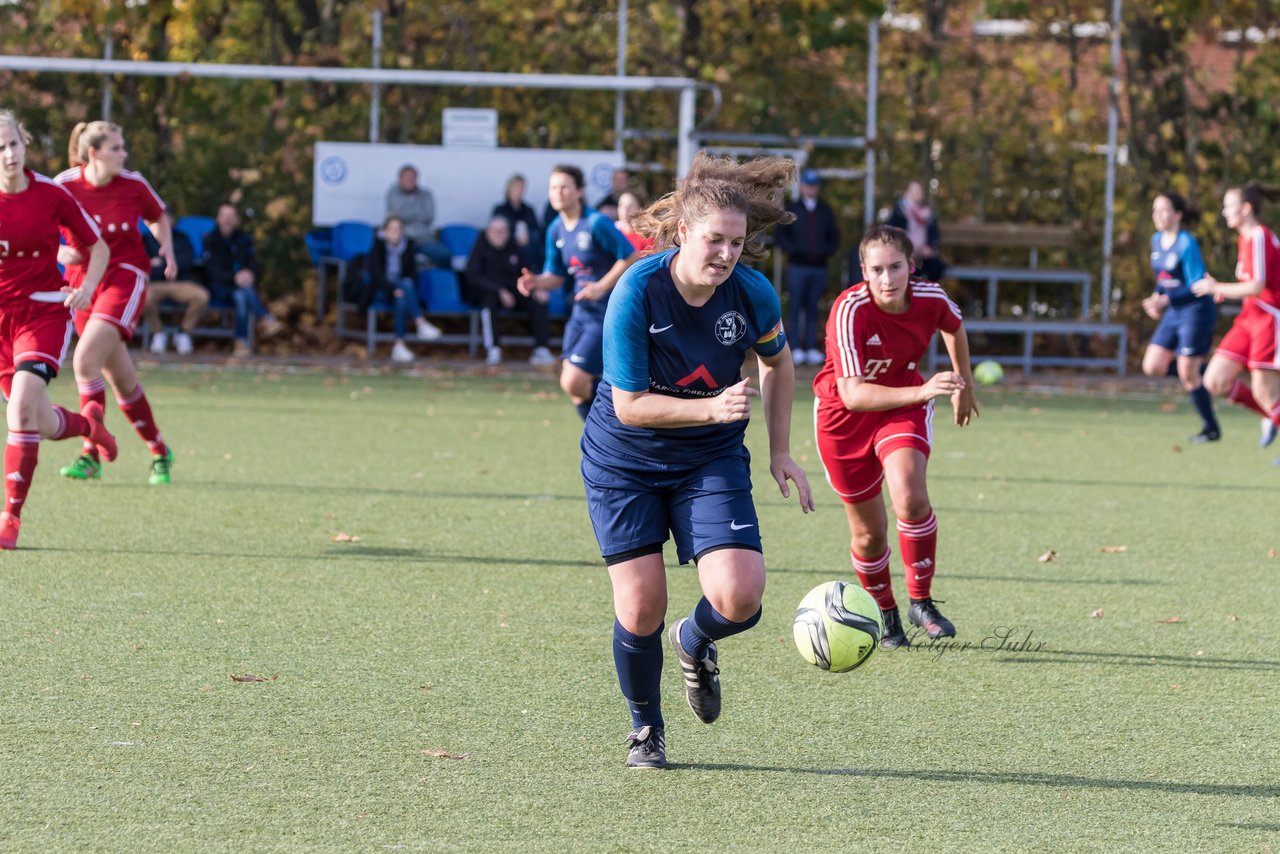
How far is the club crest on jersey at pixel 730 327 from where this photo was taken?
14.9ft

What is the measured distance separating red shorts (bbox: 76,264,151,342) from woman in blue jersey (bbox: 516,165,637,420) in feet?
6.96

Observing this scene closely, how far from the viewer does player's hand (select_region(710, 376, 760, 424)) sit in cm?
415

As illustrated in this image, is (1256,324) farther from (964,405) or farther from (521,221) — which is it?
(521,221)

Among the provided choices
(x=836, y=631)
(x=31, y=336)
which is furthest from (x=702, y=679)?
(x=31, y=336)

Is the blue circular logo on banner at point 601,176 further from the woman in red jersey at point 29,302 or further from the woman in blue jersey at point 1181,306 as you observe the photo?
the woman in red jersey at point 29,302

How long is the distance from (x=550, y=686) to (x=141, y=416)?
4897 mm

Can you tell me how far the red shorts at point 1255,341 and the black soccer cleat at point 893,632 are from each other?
22.1 ft

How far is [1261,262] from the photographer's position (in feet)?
39.3

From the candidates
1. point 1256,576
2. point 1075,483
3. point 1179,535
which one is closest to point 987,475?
point 1075,483

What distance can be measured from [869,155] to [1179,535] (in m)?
11.5

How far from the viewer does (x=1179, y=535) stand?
8.84m

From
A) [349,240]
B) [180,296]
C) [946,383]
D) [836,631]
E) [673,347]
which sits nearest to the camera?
[673,347]

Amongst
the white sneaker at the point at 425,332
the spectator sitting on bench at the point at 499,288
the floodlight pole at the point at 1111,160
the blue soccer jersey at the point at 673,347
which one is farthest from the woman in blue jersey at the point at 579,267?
the floodlight pole at the point at 1111,160

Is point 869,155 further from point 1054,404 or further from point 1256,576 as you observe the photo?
point 1256,576
